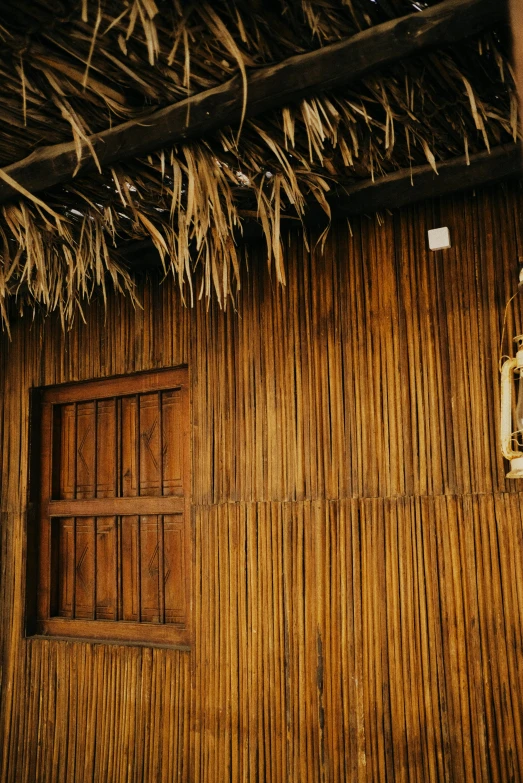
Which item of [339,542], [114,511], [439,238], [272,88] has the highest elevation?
[272,88]

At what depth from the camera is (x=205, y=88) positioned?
183 centimetres

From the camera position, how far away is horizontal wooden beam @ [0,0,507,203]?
1.57 meters

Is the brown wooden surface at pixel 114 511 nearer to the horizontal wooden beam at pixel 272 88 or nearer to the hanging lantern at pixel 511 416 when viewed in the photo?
the horizontal wooden beam at pixel 272 88

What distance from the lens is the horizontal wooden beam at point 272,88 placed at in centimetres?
157

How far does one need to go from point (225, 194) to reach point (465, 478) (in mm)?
1171

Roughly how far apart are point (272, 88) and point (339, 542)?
1.47 metres

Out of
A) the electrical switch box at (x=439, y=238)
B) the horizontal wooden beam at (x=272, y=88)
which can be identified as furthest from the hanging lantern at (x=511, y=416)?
the horizontal wooden beam at (x=272, y=88)

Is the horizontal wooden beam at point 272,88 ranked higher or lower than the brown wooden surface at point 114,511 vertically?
higher

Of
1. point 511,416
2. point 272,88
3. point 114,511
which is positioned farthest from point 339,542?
point 272,88

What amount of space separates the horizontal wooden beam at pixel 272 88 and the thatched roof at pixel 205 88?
0.09 feet

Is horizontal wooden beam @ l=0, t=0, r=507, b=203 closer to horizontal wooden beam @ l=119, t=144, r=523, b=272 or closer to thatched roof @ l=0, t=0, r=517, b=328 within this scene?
thatched roof @ l=0, t=0, r=517, b=328

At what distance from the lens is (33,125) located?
1975 mm

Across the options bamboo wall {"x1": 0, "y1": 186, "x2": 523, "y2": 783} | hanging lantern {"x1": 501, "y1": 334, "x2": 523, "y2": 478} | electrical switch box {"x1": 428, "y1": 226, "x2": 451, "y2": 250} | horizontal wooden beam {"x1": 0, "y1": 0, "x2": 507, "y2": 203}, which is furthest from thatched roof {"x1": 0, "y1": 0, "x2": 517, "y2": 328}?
hanging lantern {"x1": 501, "y1": 334, "x2": 523, "y2": 478}

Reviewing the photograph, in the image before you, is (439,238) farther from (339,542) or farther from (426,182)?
(339,542)
